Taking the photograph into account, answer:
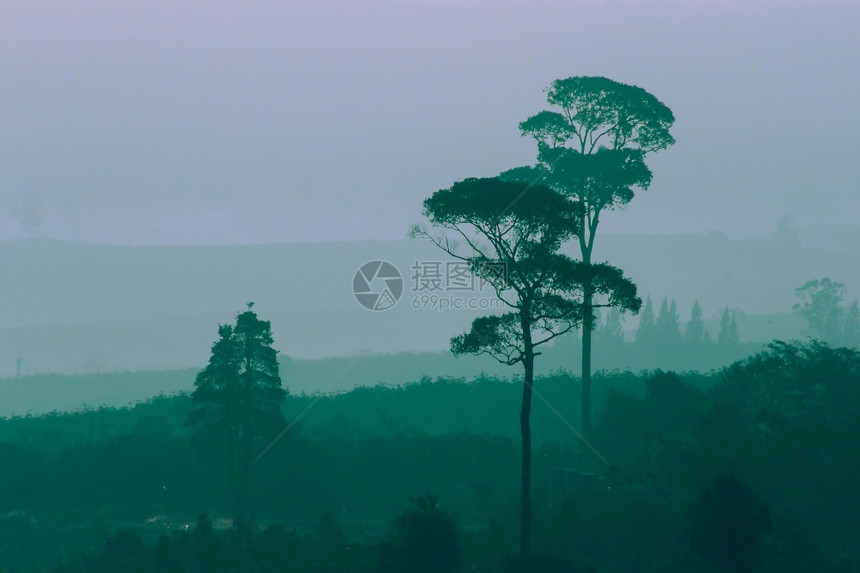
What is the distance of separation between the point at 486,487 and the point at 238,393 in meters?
12.7

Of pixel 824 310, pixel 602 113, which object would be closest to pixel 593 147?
pixel 602 113

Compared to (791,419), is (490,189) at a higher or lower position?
higher

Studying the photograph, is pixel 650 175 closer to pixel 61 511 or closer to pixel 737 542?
pixel 737 542

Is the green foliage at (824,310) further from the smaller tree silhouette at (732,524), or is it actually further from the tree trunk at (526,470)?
the smaller tree silhouette at (732,524)

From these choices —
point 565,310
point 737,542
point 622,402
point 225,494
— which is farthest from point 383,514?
point 737,542

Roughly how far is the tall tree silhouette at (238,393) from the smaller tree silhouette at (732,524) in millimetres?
23636

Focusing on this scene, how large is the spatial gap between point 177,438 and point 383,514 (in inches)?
571

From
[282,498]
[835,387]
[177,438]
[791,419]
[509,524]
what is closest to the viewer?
[509,524]

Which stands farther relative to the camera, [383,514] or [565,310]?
[383,514]

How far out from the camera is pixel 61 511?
4416cm

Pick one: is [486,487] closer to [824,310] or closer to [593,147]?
[593,147]

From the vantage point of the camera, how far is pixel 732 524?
25750mm

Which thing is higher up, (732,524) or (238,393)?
(238,393)

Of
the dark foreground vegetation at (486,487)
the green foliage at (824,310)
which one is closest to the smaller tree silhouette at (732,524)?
the dark foreground vegetation at (486,487)
